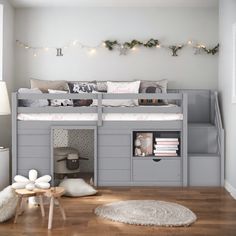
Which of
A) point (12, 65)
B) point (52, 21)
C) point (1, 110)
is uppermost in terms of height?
point (52, 21)

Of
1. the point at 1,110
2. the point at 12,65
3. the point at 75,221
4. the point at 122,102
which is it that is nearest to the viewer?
the point at 75,221

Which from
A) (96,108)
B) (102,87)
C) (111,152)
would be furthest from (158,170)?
(102,87)

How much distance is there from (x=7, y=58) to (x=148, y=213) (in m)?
3.02

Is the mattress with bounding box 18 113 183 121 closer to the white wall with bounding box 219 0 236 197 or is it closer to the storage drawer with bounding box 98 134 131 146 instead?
the storage drawer with bounding box 98 134 131 146

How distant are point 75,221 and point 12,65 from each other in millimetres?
2985

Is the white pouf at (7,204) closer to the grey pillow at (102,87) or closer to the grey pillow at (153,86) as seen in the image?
the grey pillow at (102,87)

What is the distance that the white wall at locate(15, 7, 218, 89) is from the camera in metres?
5.57

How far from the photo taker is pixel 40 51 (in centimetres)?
561

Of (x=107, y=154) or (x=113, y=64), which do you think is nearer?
(x=107, y=154)

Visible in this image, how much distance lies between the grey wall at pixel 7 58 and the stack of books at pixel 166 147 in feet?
6.57

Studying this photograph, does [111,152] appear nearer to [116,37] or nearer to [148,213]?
[148,213]

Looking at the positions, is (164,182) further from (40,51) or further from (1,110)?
A: (40,51)

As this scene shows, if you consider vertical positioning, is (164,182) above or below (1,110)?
below

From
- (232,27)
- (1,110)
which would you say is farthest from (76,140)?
(232,27)
